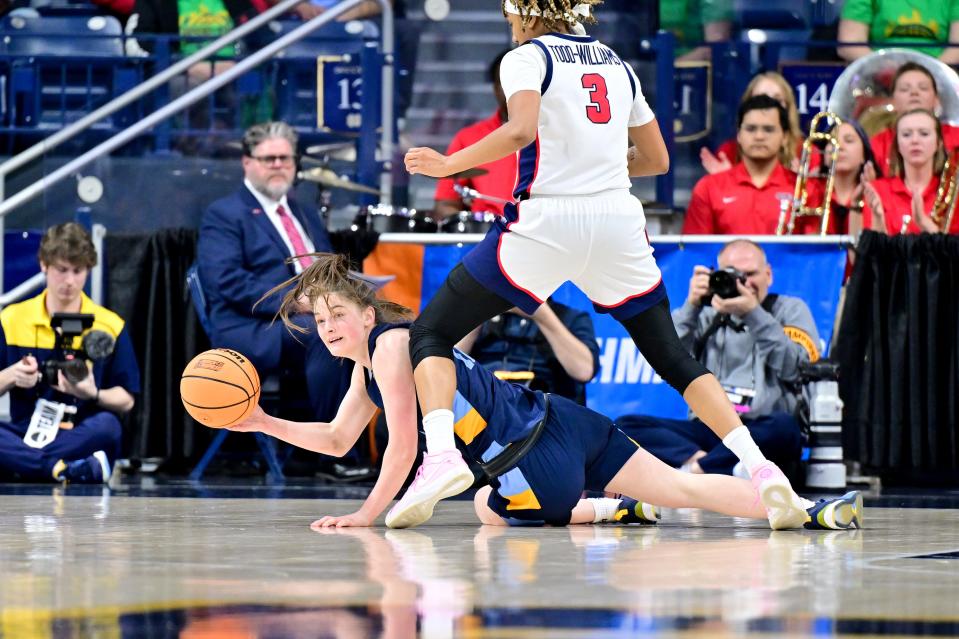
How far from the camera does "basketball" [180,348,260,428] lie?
4.73 m

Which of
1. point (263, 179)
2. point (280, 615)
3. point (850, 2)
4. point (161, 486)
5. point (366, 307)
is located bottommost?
point (161, 486)

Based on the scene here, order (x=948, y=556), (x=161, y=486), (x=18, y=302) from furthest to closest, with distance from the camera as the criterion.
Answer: (x=18, y=302), (x=161, y=486), (x=948, y=556)

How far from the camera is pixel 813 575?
132 inches

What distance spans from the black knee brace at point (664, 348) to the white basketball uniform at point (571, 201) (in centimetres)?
4

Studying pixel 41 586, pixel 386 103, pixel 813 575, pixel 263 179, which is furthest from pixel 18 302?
pixel 813 575

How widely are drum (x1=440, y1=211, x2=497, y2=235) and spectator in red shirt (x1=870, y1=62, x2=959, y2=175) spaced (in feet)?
7.35

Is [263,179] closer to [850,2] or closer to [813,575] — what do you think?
[850,2]

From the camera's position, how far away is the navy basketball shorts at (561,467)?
184 inches

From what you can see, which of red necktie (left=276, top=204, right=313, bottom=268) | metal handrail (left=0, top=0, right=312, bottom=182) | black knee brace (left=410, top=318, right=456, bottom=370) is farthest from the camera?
metal handrail (left=0, top=0, right=312, bottom=182)

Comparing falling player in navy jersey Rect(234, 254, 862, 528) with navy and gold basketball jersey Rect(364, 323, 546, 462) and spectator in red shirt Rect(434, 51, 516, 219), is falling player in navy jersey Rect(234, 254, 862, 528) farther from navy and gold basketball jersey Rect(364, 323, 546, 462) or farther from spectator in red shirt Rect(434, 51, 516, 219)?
spectator in red shirt Rect(434, 51, 516, 219)

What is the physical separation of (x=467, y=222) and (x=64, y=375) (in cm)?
213

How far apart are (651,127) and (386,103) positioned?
13.1 ft

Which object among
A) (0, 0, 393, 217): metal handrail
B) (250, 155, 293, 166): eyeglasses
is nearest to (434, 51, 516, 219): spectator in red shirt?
(0, 0, 393, 217): metal handrail

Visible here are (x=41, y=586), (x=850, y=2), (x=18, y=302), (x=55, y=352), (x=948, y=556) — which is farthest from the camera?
(x=850, y=2)
